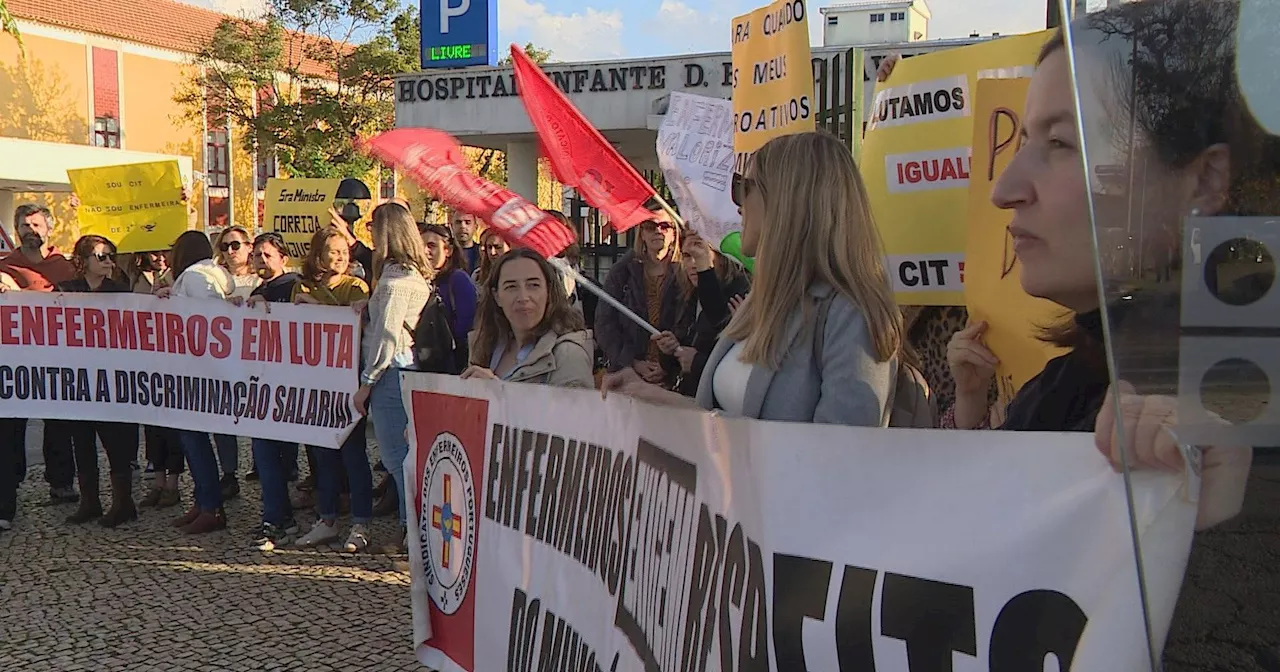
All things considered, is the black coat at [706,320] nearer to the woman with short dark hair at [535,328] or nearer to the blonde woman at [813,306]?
the woman with short dark hair at [535,328]

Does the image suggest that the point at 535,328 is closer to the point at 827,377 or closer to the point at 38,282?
the point at 827,377

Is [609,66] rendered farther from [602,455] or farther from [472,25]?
[602,455]

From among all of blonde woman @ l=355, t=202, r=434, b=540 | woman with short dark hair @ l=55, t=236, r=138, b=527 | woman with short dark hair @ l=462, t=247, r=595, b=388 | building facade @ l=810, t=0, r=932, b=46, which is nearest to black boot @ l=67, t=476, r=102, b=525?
woman with short dark hair @ l=55, t=236, r=138, b=527

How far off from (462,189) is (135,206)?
4553mm

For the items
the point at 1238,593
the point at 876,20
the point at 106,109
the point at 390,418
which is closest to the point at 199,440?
the point at 390,418

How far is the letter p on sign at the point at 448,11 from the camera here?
18.6m

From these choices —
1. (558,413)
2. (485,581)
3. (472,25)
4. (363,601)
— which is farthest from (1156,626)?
(472,25)

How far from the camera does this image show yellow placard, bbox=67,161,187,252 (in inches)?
306

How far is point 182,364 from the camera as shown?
20.7 feet

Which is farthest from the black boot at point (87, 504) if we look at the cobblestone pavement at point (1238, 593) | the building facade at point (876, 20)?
the building facade at point (876, 20)

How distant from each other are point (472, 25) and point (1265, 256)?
18.7m

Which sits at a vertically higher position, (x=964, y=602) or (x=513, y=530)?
(x=964, y=602)

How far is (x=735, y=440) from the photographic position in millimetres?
1928

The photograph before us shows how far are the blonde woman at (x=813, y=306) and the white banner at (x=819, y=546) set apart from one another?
0.27 meters
